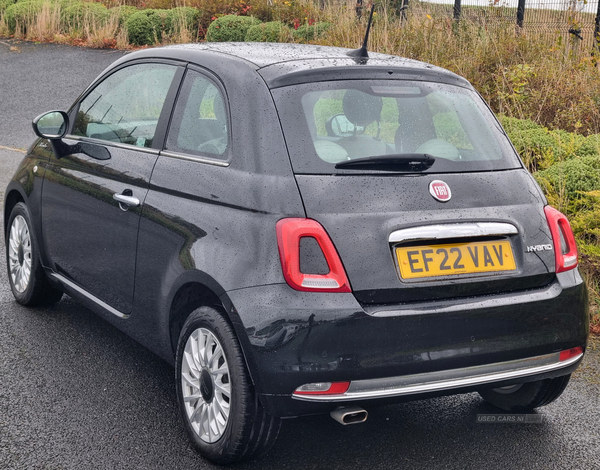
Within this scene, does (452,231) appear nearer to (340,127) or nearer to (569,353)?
(340,127)

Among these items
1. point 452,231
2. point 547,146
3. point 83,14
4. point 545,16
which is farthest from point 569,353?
point 83,14

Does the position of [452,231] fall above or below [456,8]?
below

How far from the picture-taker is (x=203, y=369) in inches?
138

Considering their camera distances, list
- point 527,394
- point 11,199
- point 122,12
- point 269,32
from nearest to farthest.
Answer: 1. point 527,394
2. point 11,199
3. point 269,32
4. point 122,12

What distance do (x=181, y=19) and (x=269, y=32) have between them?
3354 mm

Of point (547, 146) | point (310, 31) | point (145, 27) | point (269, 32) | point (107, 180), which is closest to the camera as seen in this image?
point (107, 180)

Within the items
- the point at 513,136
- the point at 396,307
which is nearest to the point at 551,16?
the point at 513,136

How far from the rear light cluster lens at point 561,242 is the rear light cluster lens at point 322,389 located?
114cm

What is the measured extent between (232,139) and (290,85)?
1.15 feet

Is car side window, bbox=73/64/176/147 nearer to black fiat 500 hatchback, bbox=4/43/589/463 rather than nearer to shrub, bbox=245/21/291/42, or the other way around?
black fiat 500 hatchback, bbox=4/43/589/463

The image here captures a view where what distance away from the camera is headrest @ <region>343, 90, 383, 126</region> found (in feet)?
11.8

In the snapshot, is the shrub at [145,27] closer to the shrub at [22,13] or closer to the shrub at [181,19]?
the shrub at [181,19]

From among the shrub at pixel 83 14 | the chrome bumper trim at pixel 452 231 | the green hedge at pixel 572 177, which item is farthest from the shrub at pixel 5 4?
the chrome bumper trim at pixel 452 231

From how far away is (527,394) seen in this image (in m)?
4.01
